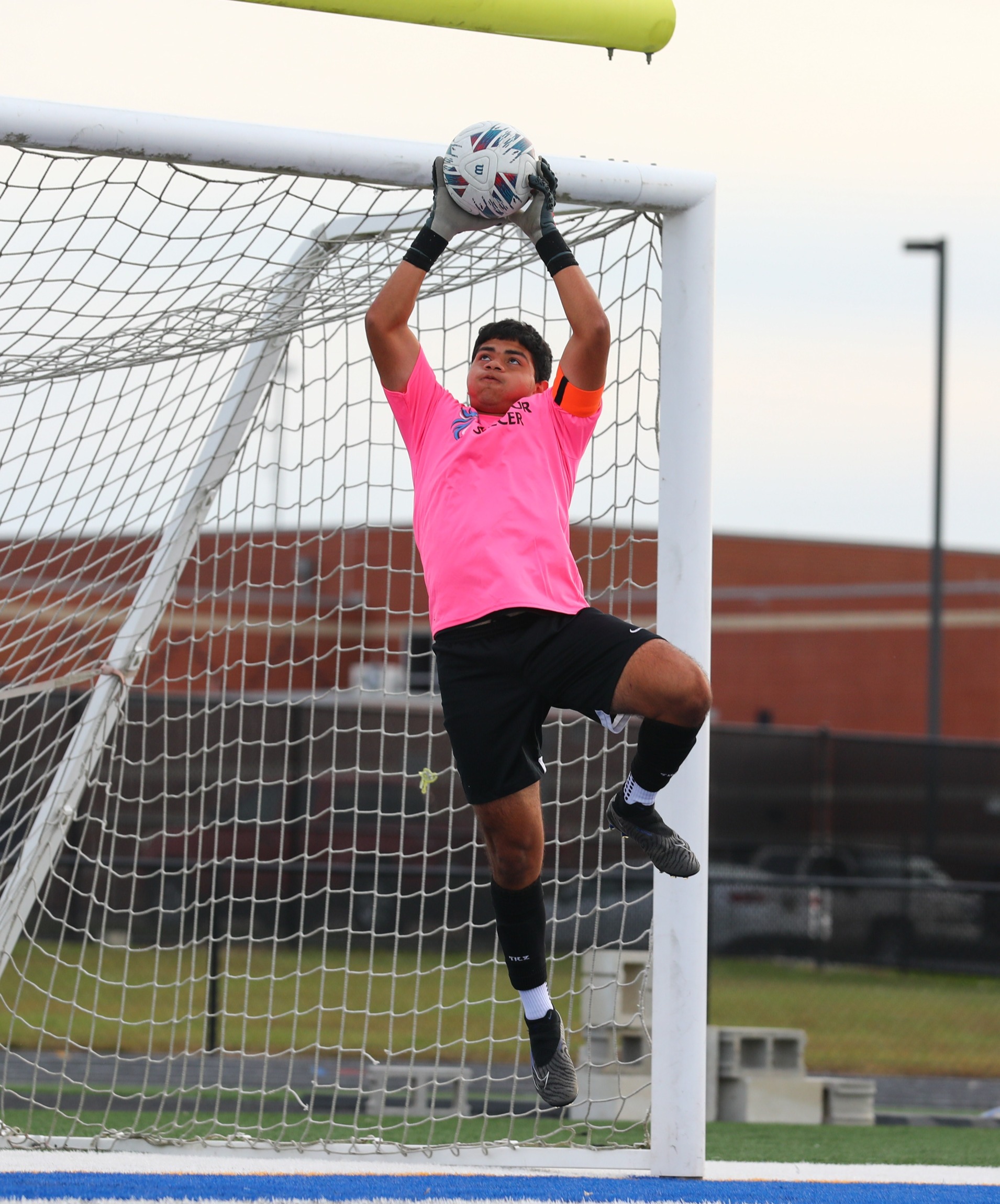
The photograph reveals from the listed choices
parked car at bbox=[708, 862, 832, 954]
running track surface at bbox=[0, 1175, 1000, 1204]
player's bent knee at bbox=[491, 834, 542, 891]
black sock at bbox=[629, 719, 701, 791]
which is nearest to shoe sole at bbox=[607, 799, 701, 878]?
black sock at bbox=[629, 719, 701, 791]

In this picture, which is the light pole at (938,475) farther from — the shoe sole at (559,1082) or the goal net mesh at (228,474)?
the shoe sole at (559,1082)

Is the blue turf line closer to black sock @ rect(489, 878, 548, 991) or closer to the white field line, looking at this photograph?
the white field line

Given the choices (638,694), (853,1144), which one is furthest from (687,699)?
(853,1144)

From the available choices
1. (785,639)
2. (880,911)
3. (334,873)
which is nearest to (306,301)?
(334,873)

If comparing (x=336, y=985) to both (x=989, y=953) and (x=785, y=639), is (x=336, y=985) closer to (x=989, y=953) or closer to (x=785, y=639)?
(x=989, y=953)

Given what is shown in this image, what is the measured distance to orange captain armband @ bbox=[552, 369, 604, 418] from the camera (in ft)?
13.6

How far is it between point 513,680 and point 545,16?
7.13 ft

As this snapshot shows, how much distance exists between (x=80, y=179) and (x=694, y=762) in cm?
292

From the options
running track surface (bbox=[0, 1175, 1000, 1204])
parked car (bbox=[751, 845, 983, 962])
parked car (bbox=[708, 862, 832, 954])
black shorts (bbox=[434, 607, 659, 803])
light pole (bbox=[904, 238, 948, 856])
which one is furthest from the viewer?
light pole (bbox=[904, 238, 948, 856])

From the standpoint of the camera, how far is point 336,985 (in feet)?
35.7

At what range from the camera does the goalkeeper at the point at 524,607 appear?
3.94 metres

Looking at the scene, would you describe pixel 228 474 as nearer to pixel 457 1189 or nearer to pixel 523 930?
pixel 523 930

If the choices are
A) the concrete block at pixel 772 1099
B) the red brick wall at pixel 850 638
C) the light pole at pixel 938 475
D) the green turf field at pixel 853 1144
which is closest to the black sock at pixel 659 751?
the green turf field at pixel 853 1144

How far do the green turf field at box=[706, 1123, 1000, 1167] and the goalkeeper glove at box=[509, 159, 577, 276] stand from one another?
164 inches
